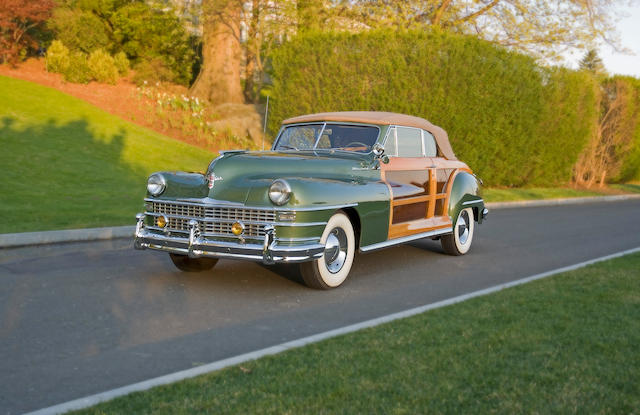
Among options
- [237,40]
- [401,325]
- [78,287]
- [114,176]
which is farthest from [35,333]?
[237,40]

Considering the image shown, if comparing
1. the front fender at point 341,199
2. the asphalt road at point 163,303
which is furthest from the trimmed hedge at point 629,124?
the front fender at point 341,199

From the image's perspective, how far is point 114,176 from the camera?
599 inches

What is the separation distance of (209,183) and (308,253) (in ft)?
4.32

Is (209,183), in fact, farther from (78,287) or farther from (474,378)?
(474,378)

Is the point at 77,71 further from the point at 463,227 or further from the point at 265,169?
the point at 265,169

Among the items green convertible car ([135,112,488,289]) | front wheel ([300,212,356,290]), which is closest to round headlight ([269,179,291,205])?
green convertible car ([135,112,488,289])

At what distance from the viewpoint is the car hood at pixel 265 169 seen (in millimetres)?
6441

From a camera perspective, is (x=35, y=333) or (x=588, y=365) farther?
(x=35, y=333)

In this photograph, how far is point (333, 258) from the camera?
22.6 feet

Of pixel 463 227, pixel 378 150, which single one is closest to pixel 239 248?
pixel 378 150

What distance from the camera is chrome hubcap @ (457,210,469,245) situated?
943 cm

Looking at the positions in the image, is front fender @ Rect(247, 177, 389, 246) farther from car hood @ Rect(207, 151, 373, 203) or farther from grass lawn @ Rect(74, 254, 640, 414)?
grass lawn @ Rect(74, 254, 640, 414)

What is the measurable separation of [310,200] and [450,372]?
2683 millimetres

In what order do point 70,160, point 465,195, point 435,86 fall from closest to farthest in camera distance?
point 465,195 → point 70,160 → point 435,86
